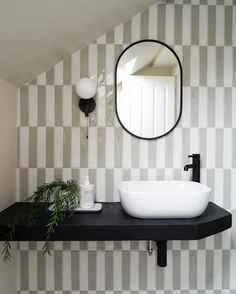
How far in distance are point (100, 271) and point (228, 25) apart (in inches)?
71.3

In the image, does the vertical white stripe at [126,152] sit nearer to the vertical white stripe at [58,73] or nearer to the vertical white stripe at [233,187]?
the vertical white stripe at [58,73]

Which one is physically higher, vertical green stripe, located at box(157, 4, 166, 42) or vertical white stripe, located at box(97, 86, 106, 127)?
vertical green stripe, located at box(157, 4, 166, 42)

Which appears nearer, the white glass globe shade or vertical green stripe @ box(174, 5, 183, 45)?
the white glass globe shade

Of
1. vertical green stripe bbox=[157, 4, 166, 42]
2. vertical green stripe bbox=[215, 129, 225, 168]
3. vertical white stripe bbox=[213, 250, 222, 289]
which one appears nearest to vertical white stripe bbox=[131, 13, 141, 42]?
vertical green stripe bbox=[157, 4, 166, 42]

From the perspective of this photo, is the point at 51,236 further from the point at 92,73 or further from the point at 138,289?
the point at 92,73

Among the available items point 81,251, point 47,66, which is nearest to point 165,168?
point 81,251

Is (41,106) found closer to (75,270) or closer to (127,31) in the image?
(127,31)

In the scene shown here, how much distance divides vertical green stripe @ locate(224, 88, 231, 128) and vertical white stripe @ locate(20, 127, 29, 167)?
4.22 feet

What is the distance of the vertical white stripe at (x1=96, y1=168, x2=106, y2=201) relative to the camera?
60.6 inches

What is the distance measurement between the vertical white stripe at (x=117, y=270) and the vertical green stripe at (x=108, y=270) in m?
0.02

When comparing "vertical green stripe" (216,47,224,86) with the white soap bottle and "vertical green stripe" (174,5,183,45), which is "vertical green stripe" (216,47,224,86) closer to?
"vertical green stripe" (174,5,183,45)

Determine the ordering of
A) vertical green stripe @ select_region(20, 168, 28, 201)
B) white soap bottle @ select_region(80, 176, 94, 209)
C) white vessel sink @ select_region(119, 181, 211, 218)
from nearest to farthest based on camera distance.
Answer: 1. white vessel sink @ select_region(119, 181, 211, 218)
2. white soap bottle @ select_region(80, 176, 94, 209)
3. vertical green stripe @ select_region(20, 168, 28, 201)

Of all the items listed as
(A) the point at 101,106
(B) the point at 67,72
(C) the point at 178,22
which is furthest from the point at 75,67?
(C) the point at 178,22

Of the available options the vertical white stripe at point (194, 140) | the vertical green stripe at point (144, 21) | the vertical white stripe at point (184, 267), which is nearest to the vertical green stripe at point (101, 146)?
the vertical white stripe at point (194, 140)
